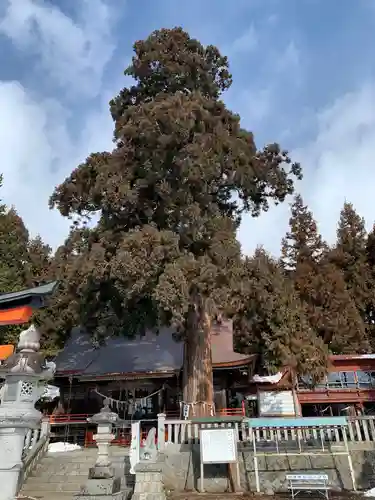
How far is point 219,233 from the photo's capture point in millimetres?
12875

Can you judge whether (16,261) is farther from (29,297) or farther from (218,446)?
(218,446)

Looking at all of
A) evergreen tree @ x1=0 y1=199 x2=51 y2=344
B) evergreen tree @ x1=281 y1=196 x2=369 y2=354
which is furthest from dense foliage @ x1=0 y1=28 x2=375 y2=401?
evergreen tree @ x1=281 y1=196 x2=369 y2=354

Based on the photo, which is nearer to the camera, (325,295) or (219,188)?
(219,188)

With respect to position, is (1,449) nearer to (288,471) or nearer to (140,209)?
(288,471)

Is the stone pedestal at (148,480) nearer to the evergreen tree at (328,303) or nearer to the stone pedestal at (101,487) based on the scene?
the stone pedestal at (101,487)

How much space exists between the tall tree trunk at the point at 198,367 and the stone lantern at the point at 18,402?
7.01 meters

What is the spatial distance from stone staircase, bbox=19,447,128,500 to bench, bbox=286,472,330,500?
411 cm

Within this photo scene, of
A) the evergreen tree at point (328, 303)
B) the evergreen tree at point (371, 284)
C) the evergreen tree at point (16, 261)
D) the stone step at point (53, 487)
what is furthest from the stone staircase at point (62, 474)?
the evergreen tree at point (371, 284)

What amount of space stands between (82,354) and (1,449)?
13.8 m

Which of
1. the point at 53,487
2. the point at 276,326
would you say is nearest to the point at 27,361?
the point at 53,487

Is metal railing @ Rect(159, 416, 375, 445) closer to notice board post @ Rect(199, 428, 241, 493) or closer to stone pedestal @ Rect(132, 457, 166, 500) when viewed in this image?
notice board post @ Rect(199, 428, 241, 493)

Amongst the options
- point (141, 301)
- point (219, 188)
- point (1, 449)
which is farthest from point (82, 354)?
point (1, 449)

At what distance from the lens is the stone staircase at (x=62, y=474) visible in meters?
9.41

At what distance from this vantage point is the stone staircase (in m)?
9.41
